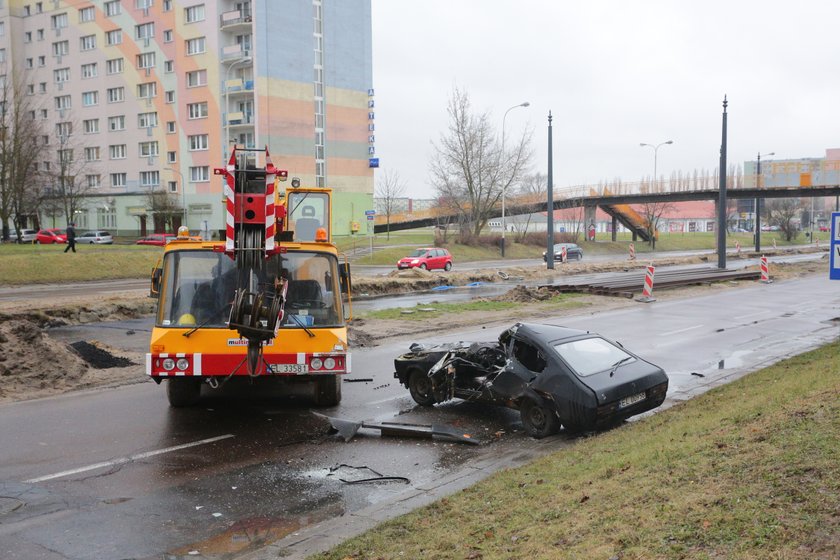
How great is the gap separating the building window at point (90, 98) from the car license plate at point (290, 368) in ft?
246

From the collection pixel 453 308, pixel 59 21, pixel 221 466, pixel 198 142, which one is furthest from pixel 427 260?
pixel 59 21

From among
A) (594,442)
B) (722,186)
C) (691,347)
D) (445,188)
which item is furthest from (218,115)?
(594,442)

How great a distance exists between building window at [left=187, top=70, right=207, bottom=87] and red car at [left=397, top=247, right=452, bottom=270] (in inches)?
1360

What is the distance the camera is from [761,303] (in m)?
25.4

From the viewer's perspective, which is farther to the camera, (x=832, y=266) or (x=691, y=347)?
(x=691, y=347)

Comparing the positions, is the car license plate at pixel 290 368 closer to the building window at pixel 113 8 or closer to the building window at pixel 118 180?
the building window at pixel 118 180

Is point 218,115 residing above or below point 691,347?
above

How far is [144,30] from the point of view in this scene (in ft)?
229

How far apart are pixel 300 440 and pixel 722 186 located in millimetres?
34679

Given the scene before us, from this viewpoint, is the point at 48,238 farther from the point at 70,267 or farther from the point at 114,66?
the point at 70,267

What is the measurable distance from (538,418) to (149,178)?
6870cm

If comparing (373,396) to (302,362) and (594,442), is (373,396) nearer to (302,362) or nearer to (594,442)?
(302,362)

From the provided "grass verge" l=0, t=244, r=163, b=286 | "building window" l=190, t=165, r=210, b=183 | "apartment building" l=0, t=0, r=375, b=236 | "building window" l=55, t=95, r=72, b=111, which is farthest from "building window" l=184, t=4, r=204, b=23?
"grass verge" l=0, t=244, r=163, b=286

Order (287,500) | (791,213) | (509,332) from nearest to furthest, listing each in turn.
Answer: (287,500) → (509,332) → (791,213)
